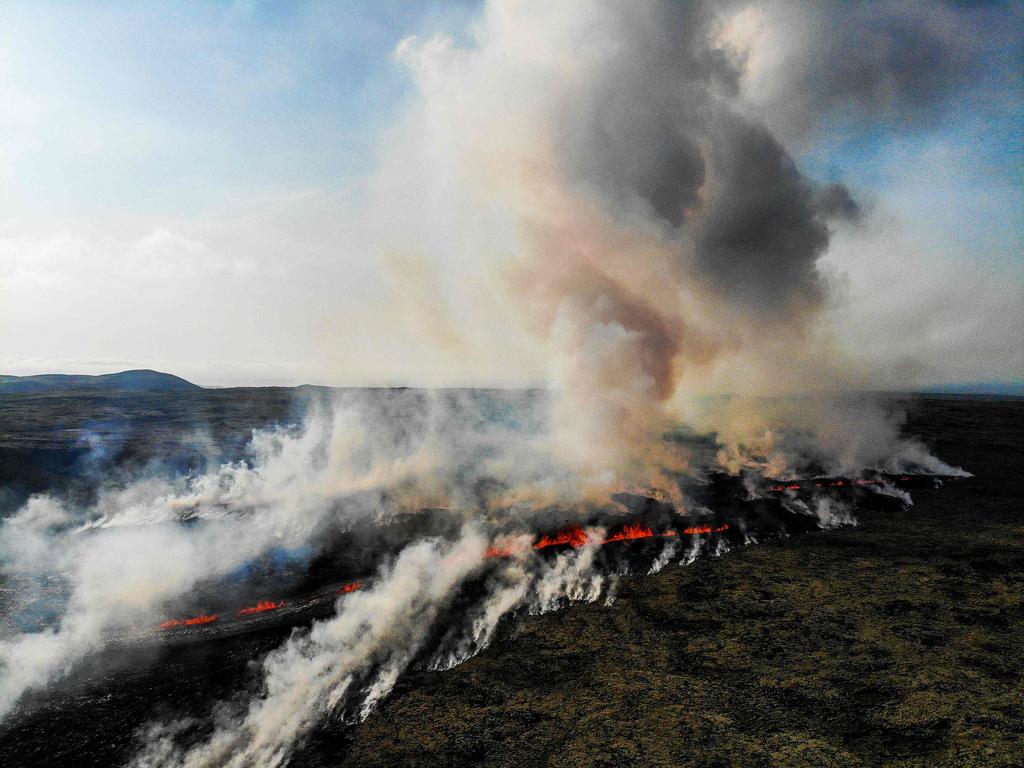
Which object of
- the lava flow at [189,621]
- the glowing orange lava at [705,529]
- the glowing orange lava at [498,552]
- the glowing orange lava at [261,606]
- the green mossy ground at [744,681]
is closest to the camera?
the green mossy ground at [744,681]

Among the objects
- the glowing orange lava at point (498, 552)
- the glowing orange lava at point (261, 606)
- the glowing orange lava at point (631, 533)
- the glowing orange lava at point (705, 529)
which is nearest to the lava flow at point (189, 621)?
the glowing orange lava at point (261, 606)

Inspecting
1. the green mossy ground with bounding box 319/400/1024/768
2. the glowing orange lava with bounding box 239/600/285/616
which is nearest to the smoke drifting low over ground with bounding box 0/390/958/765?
the glowing orange lava with bounding box 239/600/285/616

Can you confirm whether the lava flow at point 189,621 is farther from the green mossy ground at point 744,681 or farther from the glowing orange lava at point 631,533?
the glowing orange lava at point 631,533

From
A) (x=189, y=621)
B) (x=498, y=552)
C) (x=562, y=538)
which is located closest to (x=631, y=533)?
(x=562, y=538)

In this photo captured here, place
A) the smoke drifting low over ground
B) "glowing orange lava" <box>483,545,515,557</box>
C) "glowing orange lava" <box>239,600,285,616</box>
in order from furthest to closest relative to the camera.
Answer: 1. "glowing orange lava" <box>483,545,515,557</box>
2. "glowing orange lava" <box>239,600,285,616</box>
3. the smoke drifting low over ground

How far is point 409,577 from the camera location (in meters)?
14.2

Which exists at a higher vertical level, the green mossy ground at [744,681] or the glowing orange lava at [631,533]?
the glowing orange lava at [631,533]

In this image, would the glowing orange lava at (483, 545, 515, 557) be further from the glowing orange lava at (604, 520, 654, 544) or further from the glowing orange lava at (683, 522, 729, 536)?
the glowing orange lava at (683, 522, 729, 536)

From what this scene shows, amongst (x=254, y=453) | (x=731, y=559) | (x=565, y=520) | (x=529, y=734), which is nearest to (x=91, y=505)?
(x=254, y=453)

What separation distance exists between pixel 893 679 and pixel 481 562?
9.91 meters

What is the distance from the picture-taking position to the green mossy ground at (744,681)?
24.9 feet

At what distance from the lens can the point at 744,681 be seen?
9.33 m

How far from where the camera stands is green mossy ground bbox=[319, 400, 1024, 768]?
299 inches

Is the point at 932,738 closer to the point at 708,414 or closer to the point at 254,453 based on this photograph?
the point at 254,453
